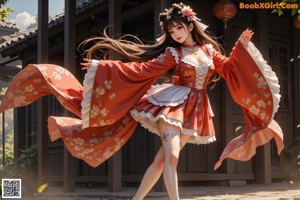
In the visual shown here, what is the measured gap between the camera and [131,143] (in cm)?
904

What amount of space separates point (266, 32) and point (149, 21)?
1.85 meters

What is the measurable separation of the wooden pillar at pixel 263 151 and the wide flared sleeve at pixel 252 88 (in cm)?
365

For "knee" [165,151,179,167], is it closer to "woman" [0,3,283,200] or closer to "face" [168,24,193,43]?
"woman" [0,3,283,200]

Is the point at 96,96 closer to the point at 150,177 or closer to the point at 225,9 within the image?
the point at 150,177

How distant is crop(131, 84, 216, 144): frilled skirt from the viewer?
4082 millimetres

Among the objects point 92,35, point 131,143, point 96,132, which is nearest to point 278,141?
point 96,132

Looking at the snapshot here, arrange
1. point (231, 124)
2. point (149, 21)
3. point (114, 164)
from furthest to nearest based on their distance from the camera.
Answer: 1. point (149, 21)
2. point (231, 124)
3. point (114, 164)

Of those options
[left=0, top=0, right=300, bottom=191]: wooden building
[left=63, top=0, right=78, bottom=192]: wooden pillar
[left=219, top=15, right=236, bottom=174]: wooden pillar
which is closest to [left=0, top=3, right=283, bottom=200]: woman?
[left=0, top=0, right=300, bottom=191]: wooden building

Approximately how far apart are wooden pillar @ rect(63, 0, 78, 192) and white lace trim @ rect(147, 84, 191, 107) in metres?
3.34

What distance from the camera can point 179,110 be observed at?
410cm

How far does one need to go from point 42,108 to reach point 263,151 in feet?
10.9

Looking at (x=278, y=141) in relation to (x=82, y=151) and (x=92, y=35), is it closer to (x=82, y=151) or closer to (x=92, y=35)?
(x=82, y=151)

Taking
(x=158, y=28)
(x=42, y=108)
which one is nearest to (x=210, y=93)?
(x=158, y=28)

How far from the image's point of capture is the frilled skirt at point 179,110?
408 cm
